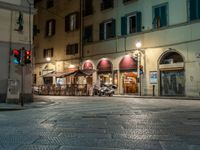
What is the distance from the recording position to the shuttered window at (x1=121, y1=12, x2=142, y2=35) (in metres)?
32.2

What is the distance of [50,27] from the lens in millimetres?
44812

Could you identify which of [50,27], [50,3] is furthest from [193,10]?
[50,3]

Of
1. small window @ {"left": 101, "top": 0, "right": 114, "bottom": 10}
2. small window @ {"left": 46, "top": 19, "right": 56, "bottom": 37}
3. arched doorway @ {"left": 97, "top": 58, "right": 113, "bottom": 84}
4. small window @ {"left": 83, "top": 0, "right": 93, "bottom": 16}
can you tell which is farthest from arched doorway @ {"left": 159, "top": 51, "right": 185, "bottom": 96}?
small window @ {"left": 46, "top": 19, "right": 56, "bottom": 37}

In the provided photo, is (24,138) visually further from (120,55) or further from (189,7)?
(120,55)

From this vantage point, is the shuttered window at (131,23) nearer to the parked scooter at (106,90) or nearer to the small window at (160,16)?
the small window at (160,16)

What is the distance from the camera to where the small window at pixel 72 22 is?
40.0 metres

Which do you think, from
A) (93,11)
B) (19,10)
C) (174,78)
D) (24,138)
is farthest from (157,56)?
(24,138)

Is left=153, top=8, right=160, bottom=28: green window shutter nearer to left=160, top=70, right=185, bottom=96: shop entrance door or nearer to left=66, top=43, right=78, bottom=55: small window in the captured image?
left=160, top=70, right=185, bottom=96: shop entrance door

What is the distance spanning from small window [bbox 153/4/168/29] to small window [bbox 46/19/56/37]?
1765 centimetres

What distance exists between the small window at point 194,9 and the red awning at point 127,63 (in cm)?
765

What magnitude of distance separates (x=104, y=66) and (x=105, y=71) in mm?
589

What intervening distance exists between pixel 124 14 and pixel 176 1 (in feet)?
21.8

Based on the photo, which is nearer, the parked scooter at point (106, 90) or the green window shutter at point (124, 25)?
the parked scooter at point (106, 90)

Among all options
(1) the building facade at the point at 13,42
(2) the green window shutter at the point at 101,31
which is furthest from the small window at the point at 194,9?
(1) the building facade at the point at 13,42
